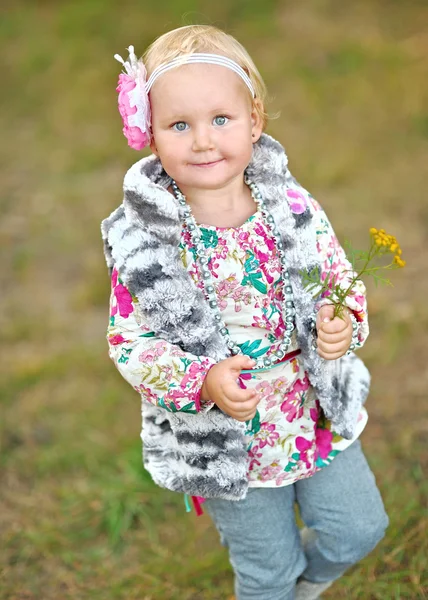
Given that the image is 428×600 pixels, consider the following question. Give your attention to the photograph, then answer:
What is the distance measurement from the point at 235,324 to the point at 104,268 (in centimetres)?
228

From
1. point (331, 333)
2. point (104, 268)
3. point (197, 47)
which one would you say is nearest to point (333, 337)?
point (331, 333)

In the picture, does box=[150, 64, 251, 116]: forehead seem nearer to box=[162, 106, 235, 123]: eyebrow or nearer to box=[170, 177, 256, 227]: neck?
box=[162, 106, 235, 123]: eyebrow

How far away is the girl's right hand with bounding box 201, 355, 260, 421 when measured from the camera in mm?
1479

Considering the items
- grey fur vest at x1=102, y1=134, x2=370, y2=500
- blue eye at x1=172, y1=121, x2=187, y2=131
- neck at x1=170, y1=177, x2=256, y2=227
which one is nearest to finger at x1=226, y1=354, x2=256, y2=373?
grey fur vest at x1=102, y1=134, x2=370, y2=500

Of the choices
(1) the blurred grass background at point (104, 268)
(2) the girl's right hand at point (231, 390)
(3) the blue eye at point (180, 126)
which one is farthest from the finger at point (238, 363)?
(1) the blurred grass background at point (104, 268)

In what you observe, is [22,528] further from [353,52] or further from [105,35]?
[105,35]

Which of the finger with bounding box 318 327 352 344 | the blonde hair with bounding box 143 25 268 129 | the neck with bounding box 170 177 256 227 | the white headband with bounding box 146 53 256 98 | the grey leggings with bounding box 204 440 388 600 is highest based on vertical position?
the blonde hair with bounding box 143 25 268 129

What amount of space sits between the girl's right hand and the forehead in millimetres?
487

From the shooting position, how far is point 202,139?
61.3 inches

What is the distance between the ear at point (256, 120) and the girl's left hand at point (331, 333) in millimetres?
392

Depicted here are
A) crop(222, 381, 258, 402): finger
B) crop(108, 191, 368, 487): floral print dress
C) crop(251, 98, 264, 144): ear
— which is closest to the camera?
crop(222, 381, 258, 402): finger

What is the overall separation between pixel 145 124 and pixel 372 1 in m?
5.43

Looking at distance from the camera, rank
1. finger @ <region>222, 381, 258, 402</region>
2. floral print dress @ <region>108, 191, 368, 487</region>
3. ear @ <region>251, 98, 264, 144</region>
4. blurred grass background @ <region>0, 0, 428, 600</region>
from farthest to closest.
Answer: blurred grass background @ <region>0, 0, 428, 600</region> < ear @ <region>251, 98, 264, 144</region> < floral print dress @ <region>108, 191, 368, 487</region> < finger @ <region>222, 381, 258, 402</region>

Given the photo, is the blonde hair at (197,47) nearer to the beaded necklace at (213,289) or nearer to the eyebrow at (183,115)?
the eyebrow at (183,115)
